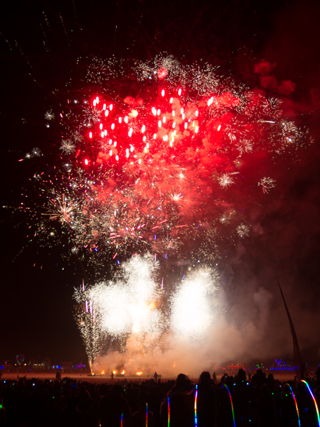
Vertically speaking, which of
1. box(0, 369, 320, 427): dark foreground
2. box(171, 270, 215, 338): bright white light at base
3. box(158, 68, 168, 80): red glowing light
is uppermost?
box(158, 68, 168, 80): red glowing light

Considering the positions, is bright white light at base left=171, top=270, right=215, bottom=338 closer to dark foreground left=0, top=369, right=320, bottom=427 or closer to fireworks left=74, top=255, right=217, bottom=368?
fireworks left=74, top=255, right=217, bottom=368

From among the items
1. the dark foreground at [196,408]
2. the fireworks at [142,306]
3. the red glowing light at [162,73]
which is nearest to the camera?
the dark foreground at [196,408]

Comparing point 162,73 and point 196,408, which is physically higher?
point 162,73

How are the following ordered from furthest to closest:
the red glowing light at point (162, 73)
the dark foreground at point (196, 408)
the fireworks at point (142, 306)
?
the fireworks at point (142, 306) < the red glowing light at point (162, 73) < the dark foreground at point (196, 408)

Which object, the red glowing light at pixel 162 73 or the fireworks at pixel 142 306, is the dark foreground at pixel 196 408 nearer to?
the red glowing light at pixel 162 73

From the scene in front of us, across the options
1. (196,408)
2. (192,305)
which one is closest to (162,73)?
(196,408)

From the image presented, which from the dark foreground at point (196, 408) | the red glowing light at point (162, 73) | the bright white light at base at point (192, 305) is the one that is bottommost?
the dark foreground at point (196, 408)

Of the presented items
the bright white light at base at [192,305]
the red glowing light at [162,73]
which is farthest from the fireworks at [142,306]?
the red glowing light at [162,73]

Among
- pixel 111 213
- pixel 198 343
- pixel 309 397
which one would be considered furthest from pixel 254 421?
pixel 198 343

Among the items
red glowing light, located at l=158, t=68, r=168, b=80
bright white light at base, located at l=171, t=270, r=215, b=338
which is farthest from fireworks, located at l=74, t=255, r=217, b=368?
red glowing light, located at l=158, t=68, r=168, b=80

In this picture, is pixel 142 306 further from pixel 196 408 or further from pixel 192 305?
pixel 196 408

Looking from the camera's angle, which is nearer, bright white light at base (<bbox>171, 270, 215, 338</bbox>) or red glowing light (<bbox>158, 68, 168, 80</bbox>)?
red glowing light (<bbox>158, 68, 168, 80</bbox>)
